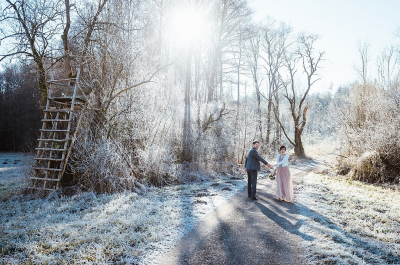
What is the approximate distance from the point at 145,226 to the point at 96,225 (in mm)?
983

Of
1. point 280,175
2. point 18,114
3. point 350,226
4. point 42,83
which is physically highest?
point 18,114

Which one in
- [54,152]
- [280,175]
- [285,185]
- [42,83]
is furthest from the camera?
[42,83]

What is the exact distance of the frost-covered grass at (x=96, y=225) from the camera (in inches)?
149

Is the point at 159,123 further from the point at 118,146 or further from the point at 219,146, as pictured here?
the point at 219,146

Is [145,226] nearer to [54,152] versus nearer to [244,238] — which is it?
[244,238]

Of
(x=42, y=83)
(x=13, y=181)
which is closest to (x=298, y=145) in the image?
(x=42, y=83)

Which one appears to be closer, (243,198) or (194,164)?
(243,198)

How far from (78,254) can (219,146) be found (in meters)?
11.4

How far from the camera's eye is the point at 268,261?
380 cm

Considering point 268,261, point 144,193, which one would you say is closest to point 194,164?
point 144,193

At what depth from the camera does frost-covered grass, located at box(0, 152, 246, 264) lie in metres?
3.79

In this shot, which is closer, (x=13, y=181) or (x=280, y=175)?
(x=280, y=175)

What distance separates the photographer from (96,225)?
493 cm

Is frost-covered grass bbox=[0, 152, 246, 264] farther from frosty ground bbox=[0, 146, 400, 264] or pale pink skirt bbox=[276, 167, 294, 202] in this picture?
pale pink skirt bbox=[276, 167, 294, 202]
